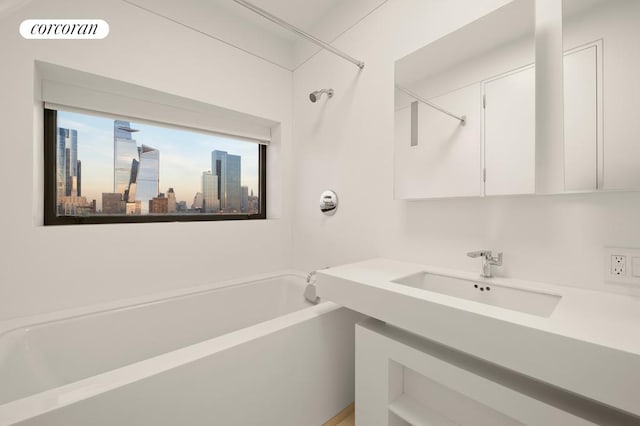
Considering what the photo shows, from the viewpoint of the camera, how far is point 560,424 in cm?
70

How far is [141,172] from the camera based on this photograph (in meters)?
1.92

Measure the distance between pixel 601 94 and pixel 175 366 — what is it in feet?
5.80

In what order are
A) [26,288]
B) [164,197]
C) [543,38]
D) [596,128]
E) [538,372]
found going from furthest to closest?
[164,197]
[26,288]
[543,38]
[596,128]
[538,372]

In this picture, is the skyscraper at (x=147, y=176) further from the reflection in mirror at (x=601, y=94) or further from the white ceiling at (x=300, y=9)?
the reflection in mirror at (x=601, y=94)

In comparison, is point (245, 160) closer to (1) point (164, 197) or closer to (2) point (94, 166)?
(1) point (164, 197)

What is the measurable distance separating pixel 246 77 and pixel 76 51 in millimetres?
1012

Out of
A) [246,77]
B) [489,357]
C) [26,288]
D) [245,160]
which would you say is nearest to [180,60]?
[246,77]

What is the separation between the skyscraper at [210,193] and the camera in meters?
2.21

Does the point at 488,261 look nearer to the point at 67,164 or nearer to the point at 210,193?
the point at 210,193

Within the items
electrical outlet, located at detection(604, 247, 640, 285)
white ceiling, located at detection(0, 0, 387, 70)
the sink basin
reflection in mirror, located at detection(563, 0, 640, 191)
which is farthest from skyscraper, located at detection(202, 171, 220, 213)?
electrical outlet, located at detection(604, 247, 640, 285)

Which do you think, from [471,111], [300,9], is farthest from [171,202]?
[471,111]

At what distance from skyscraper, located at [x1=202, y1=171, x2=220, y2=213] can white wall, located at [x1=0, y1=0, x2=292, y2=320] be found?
281 millimetres

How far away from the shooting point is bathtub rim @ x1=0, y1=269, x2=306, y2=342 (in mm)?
1281

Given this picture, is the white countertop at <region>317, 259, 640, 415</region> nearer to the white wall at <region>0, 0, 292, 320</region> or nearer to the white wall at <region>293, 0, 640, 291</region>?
the white wall at <region>293, 0, 640, 291</region>
